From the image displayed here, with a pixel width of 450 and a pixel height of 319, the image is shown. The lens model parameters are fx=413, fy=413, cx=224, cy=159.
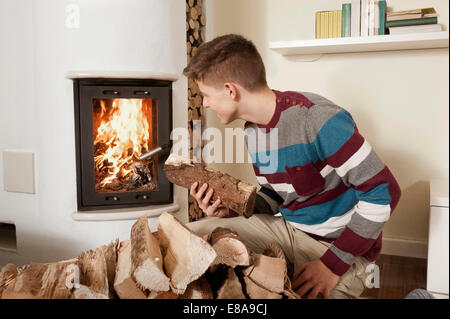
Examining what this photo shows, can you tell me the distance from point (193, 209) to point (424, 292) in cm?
149

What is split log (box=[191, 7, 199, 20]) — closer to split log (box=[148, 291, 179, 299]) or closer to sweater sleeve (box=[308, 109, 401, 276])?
sweater sleeve (box=[308, 109, 401, 276])

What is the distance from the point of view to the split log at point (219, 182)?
1.25 m

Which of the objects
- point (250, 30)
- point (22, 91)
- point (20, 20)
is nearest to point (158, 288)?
point (22, 91)

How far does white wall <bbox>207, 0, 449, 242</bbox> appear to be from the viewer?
2.15 meters

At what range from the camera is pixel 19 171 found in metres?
2.02

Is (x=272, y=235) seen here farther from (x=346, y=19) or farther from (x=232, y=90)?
(x=346, y=19)

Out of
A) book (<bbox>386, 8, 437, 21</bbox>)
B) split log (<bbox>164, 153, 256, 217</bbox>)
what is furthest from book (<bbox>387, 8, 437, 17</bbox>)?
split log (<bbox>164, 153, 256, 217</bbox>)

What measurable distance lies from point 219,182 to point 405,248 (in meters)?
1.25

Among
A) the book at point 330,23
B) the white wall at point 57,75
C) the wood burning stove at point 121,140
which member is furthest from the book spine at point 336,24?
the wood burning stove at point 121,140

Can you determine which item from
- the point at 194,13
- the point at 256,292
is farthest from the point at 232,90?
the point at 194,13

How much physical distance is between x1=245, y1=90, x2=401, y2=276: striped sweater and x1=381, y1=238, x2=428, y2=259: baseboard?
888mm

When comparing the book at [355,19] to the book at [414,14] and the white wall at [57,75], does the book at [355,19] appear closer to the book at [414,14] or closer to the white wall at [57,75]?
the book at [414,14]

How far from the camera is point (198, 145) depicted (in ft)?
7.99
